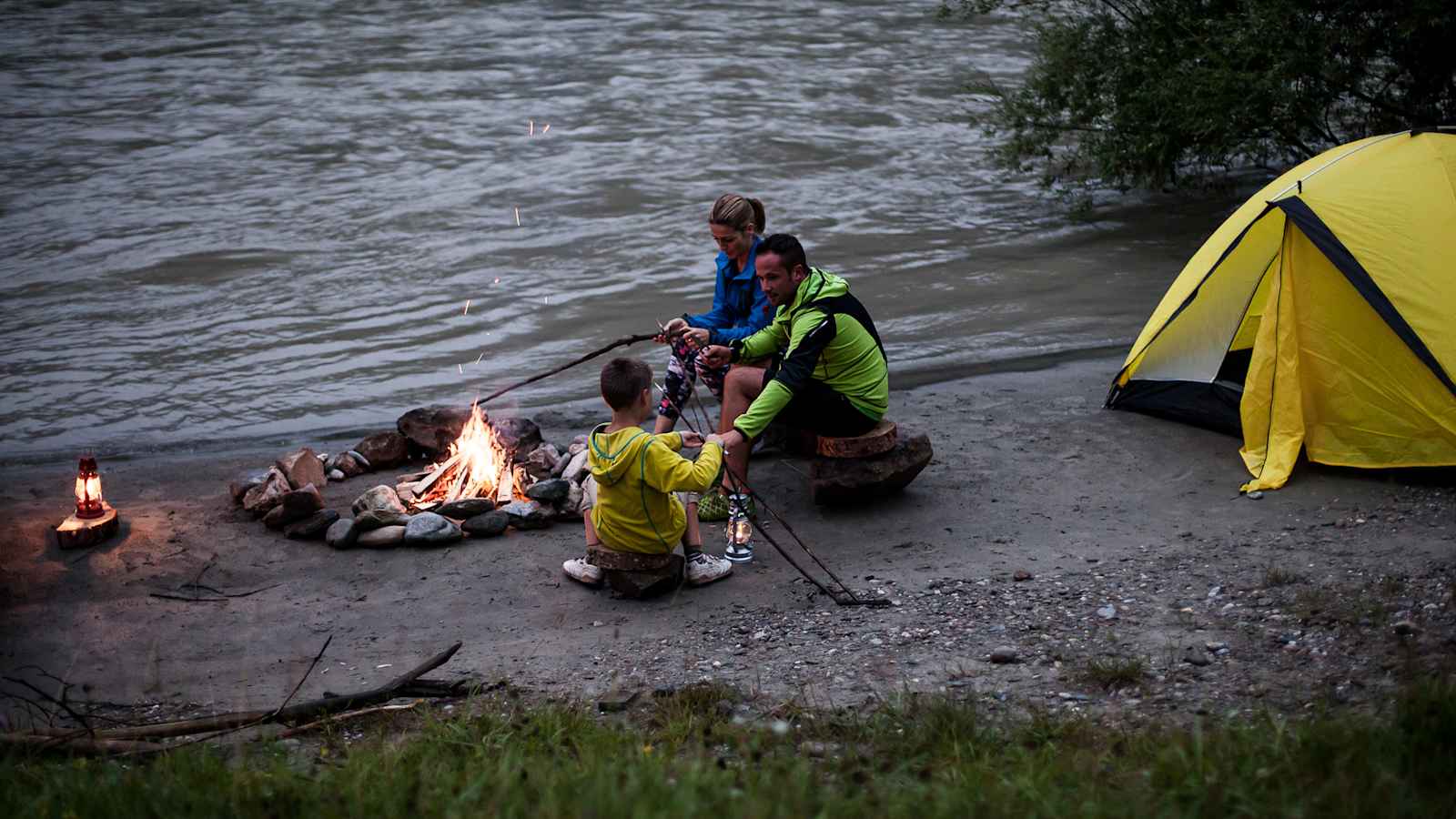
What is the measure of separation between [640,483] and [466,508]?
1.77 meters

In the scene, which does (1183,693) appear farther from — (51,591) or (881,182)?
(881,182)

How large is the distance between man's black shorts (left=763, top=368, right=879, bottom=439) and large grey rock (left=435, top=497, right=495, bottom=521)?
73.3 inches

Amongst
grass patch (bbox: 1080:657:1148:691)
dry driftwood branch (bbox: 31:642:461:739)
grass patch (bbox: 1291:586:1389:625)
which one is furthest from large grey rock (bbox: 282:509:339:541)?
grass patch (bbox: 1291:586:1389:625)

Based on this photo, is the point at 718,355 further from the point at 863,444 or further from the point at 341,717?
the point at 341,717

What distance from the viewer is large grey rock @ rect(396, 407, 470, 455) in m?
8.81

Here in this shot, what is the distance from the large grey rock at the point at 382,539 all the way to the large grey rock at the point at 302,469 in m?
0.88

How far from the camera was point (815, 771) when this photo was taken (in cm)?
438

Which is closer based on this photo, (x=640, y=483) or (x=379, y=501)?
(x=640, y=483)

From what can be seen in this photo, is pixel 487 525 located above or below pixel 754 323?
below

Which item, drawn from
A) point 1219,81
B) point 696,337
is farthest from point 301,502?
point 1219,81

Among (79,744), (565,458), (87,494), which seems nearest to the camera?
(79,744)

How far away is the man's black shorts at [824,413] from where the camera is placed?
737cm

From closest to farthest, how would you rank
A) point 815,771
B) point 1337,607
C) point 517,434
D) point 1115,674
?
point 815,771 → point 1115,674 → point 1337,607 → point 517,434

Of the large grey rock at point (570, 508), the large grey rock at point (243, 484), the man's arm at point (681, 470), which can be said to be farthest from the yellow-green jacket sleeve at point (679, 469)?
the large grey rock at point (243, 484)
